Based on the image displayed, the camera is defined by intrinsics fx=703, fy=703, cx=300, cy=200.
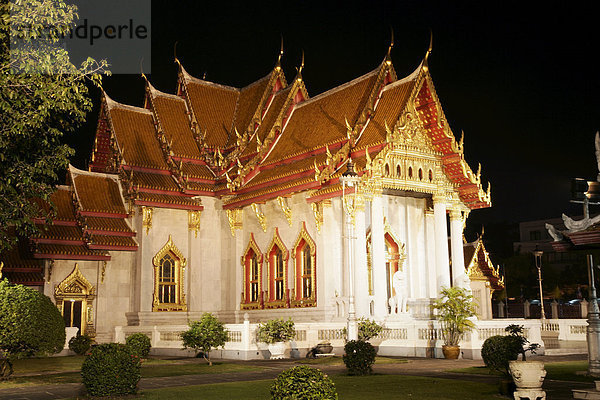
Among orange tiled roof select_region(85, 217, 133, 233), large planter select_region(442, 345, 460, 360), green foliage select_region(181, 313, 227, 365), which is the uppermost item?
orange tiled roof select_region(85, 217, 133, 233)

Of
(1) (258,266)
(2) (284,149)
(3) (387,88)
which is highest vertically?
(3) (387,88)

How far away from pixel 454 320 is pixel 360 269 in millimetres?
4379

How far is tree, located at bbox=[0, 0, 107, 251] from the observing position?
12.5 meters

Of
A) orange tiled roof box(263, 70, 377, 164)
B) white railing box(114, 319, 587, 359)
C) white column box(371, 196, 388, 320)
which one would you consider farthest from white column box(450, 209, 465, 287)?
orange tiled roof box(263, 70, 377, 164)

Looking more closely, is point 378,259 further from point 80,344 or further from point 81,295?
point 81,295

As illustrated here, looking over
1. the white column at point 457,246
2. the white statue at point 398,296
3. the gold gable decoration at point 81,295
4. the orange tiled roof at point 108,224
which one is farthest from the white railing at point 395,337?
the orange tiled roof at point 108,224

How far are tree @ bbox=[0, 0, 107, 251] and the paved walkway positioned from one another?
298 centimetres

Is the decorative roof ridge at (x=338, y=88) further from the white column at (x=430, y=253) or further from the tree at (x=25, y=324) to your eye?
the tree at (x=25, y=324)

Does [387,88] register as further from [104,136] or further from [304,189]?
[104,136]

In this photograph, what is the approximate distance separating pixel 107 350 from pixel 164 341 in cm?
1297

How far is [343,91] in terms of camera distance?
1089 inches

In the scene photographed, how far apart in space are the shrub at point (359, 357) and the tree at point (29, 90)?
285 inches

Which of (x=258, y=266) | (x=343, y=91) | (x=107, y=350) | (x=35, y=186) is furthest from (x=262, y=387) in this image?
(x=343, y=91)

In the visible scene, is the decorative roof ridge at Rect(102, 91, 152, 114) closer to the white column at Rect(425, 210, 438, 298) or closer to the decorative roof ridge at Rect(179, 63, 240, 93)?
the decorative roof ridge at Rect(179, 63, 240, 93)
